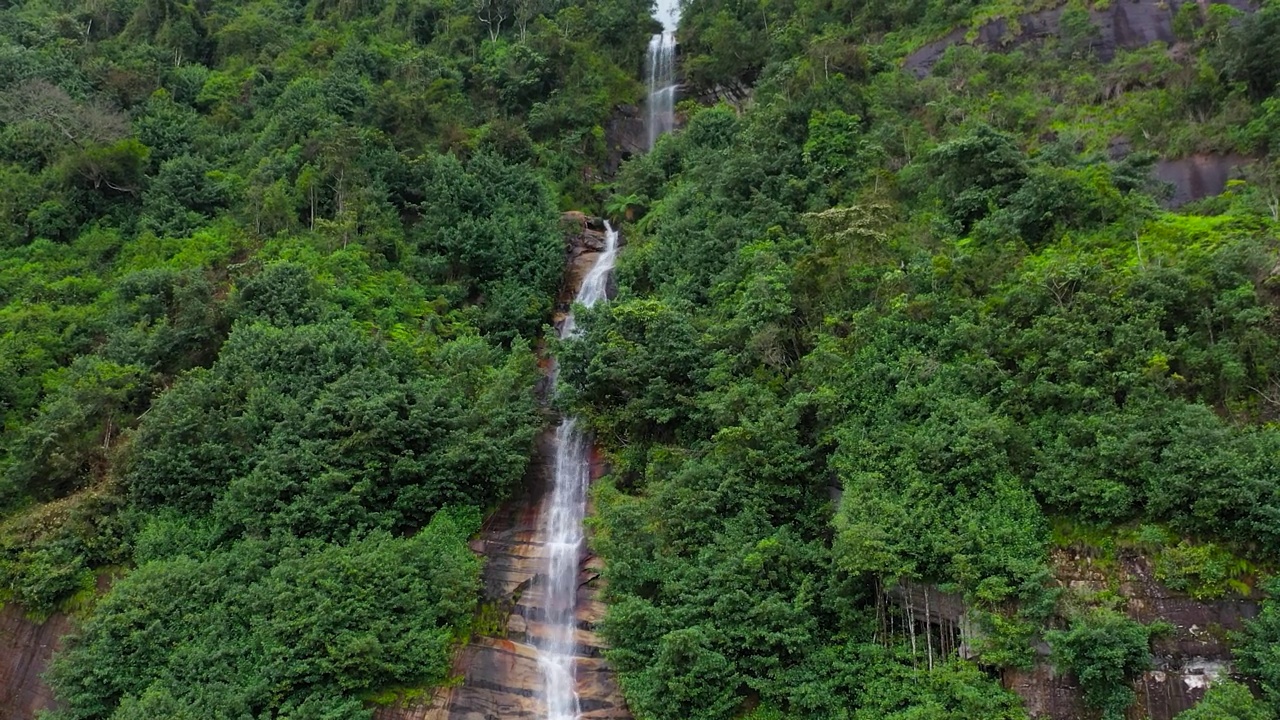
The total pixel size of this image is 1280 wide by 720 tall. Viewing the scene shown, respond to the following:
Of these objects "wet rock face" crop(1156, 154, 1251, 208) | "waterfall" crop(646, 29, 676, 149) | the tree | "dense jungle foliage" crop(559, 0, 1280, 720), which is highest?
"waterfall" crop(646, 29, 676, 149)

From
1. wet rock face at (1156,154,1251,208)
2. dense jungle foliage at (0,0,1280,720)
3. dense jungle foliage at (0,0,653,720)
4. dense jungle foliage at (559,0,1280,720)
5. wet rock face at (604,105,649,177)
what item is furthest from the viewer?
wet rock face at (604,105,649,177)

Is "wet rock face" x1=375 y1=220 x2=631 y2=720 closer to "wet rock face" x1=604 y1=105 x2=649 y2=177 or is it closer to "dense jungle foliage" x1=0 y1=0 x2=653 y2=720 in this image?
"dense jungle foliage" x1=0 y1=0 x2=653 y2=720

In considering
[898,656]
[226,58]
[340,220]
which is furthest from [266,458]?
[226,58]

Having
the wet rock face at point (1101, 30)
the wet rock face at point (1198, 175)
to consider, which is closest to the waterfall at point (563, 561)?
the wet rock face at point (1198, 175)

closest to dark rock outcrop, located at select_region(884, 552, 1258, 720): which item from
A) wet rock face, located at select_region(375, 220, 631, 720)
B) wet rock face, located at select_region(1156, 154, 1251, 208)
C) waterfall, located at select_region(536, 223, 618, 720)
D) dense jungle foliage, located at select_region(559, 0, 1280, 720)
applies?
dense jungle foliage, located at select_region(559, 0, 1280, 720)

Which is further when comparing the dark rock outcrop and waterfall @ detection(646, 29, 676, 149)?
waterfall @ detection(646, 29, 676, 149)

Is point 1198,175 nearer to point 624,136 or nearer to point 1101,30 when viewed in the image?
point 1101,30
